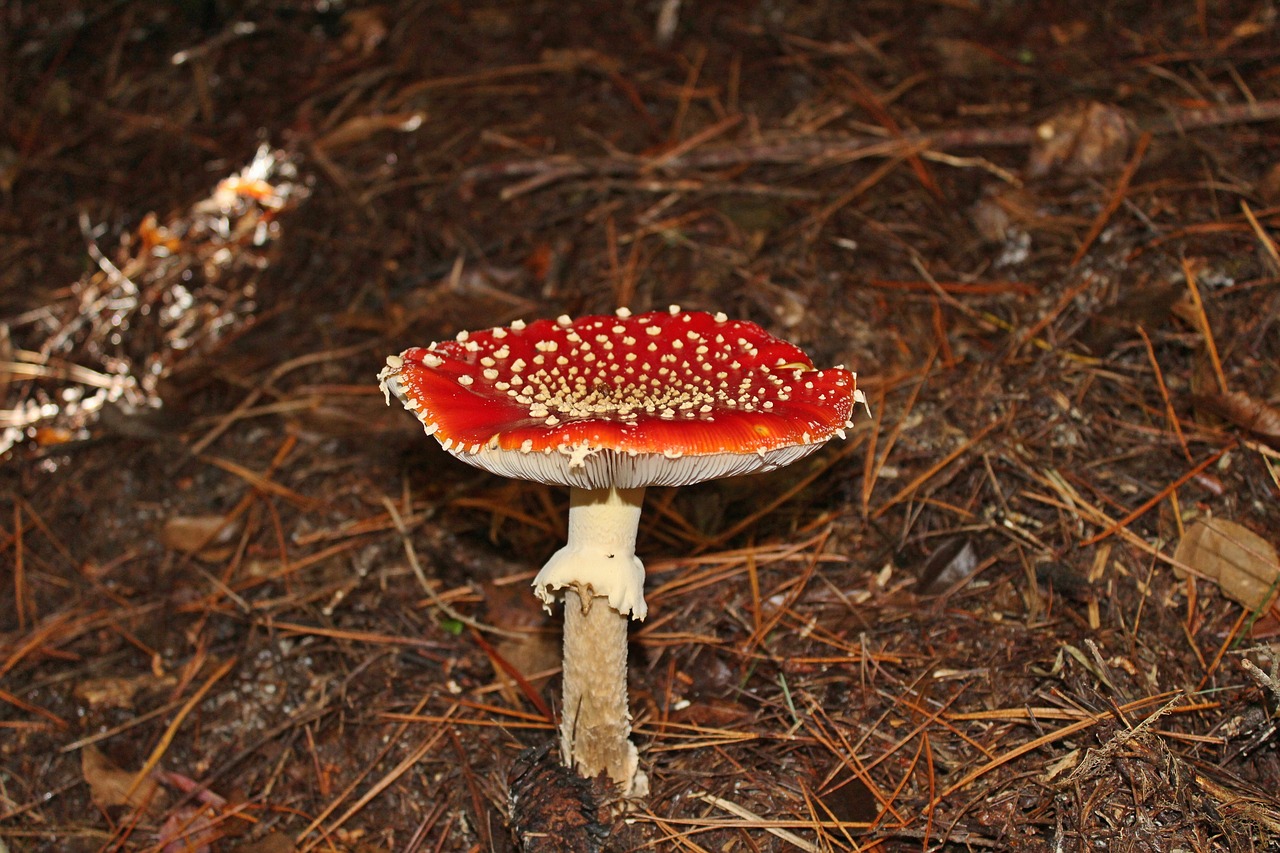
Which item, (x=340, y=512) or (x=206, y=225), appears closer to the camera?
(x=340, y=512)

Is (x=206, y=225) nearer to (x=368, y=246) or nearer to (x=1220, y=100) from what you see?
(x=368, y=246)

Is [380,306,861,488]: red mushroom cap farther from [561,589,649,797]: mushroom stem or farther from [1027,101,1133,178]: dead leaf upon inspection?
[1027,101,1133,178]: dead leaf

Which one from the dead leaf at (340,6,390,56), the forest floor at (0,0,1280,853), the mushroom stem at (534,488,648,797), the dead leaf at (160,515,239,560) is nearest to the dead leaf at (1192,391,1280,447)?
the forest floor at (0,0,1280,853)

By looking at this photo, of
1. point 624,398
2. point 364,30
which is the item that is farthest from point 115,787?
point 364,30

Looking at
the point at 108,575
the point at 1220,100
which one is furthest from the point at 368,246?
the point at 1220,100

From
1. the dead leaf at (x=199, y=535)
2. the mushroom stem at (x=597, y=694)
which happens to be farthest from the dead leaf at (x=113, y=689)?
the mushroom stem at (x=597, y=694)

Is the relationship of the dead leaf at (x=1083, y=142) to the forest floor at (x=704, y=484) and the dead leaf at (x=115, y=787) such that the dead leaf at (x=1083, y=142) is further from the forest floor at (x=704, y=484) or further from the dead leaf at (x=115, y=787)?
the dead leaf at (x=115, y=787)
